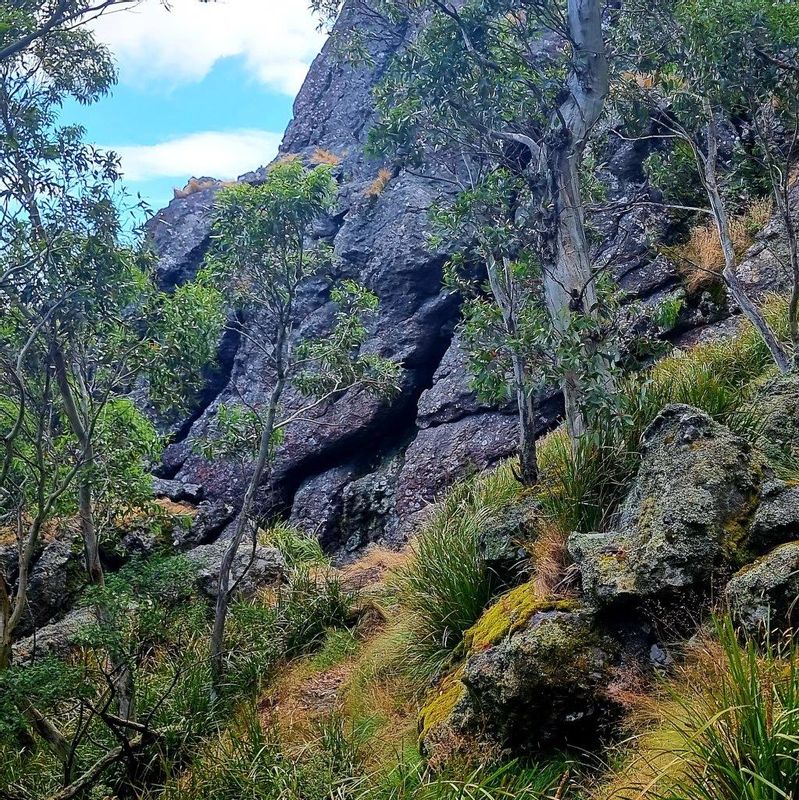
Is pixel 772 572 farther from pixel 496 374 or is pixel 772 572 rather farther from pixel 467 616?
pixel 496 374

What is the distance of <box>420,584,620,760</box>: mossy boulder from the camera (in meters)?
4.22

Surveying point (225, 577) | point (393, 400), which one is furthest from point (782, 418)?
point (393, 400)

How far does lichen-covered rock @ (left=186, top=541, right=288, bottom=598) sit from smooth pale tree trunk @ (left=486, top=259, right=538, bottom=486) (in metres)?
4.28

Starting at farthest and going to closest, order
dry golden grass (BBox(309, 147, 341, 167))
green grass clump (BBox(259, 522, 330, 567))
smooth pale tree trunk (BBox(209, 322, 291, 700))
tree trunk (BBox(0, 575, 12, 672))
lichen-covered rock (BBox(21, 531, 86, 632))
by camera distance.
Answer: dry golden grass (BBox(309, 147, 341, 167))
green grass clump (BBox(259, 522, 330, 567))
lichen-covered rock (BBox(21, 531, 86, 632))
smooth pale tree trunk (BBox(209, 322, 291, 700))
tree trunk (BBox(0, 575, 12, 672))

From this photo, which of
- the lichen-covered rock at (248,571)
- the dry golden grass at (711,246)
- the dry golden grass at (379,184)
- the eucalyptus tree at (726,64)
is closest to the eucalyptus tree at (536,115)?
the eucalyptus tree at (726,64)

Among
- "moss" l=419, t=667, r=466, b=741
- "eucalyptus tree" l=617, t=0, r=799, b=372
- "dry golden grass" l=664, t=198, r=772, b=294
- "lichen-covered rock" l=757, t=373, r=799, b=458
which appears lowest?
"moss" l=419, t=667, r=466, b=741

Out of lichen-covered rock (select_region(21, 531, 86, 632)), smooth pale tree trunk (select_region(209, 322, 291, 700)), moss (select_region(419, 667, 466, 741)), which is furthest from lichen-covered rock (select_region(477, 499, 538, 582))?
lichen-covered rock (select_region(21, 531, 86, 632))

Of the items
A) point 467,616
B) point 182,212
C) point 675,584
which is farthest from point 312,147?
point 675,584

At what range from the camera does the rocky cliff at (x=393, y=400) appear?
12875 millimetres

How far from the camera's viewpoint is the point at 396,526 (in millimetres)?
12961

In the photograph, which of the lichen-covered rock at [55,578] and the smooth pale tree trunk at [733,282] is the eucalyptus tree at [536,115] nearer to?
the smooth pale tree trunk at [733,282]

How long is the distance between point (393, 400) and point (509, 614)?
30.8 ft

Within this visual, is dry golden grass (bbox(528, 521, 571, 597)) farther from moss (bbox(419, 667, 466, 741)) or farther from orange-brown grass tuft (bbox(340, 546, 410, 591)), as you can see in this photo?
orange-brown grass tuft (bbox(340, 546, 410, 591))

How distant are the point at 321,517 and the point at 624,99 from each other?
903 cm
